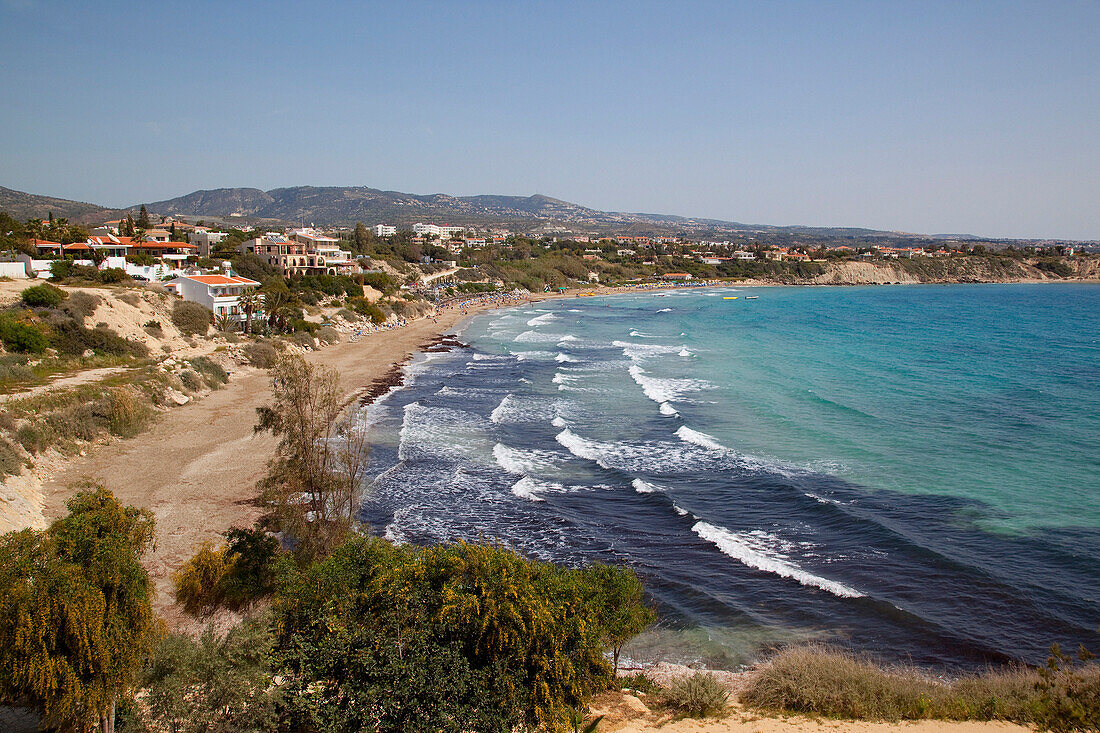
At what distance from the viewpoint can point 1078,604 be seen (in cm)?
1538

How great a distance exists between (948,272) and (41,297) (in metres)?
183

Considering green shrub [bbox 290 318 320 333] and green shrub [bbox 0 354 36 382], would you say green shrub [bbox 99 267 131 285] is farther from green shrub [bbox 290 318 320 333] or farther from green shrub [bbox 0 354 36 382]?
green shrub [bbox 0 354 36 382]

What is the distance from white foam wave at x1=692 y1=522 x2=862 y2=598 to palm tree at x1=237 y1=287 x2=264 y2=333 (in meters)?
35.8

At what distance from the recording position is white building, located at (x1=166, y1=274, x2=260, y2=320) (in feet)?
145

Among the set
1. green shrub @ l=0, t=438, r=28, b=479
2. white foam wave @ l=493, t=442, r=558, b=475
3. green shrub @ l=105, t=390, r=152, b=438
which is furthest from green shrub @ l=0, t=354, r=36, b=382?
white foam wave @ l=493, t=442, r=558, b=475

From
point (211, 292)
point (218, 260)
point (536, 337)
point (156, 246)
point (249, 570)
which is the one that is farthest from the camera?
point (218, 260)

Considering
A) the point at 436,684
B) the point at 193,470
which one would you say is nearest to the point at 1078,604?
the point at 436,684

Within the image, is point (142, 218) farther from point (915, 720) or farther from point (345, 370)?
point (915, 720)

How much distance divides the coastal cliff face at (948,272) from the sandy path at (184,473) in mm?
153036

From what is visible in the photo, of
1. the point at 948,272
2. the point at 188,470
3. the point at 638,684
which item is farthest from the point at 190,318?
the point at 948,272

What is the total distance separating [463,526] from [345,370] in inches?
1001

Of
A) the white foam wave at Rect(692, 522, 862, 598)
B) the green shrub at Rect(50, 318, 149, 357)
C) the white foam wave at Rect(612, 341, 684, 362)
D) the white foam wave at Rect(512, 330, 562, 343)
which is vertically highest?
the green shrub at Rect(50, 318, 149, 357)

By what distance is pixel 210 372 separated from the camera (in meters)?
→ 34.7

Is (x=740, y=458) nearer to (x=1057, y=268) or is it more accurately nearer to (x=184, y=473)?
(x=184, y=473)
